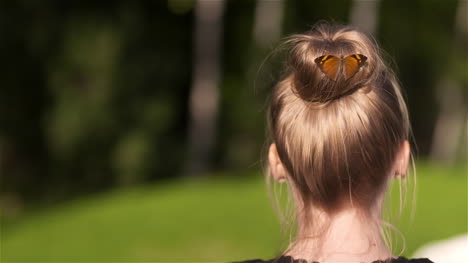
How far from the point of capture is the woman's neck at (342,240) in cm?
169

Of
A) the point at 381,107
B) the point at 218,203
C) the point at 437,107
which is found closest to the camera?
the point at 381,107

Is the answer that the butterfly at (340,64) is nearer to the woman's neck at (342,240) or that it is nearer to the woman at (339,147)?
the woman at (339,147)

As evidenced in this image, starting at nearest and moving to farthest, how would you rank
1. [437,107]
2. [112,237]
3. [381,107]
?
[381,107] < [112,237] < [437,107]

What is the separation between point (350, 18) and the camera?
17.7 meters

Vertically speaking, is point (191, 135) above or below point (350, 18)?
below

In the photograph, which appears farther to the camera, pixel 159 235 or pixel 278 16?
pixel 278 16

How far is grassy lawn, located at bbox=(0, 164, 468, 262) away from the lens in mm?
6188

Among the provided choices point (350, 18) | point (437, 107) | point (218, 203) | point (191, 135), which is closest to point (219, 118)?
point (191, 135)

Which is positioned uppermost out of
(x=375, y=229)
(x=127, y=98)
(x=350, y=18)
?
(x=375, y=229)

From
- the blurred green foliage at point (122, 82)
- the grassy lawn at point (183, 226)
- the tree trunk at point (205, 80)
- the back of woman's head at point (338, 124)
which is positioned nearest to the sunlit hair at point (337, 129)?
the back of woman's head at point (338, 124)

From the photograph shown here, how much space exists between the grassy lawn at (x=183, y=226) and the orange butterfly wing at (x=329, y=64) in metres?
3.89

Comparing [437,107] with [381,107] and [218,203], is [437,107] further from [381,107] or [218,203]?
[381,107]

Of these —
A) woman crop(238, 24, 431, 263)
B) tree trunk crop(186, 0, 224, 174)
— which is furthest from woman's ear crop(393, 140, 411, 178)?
tree trunk crop(186, 0, 224, 174)

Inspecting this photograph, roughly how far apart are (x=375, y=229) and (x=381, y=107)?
29 centimetres
